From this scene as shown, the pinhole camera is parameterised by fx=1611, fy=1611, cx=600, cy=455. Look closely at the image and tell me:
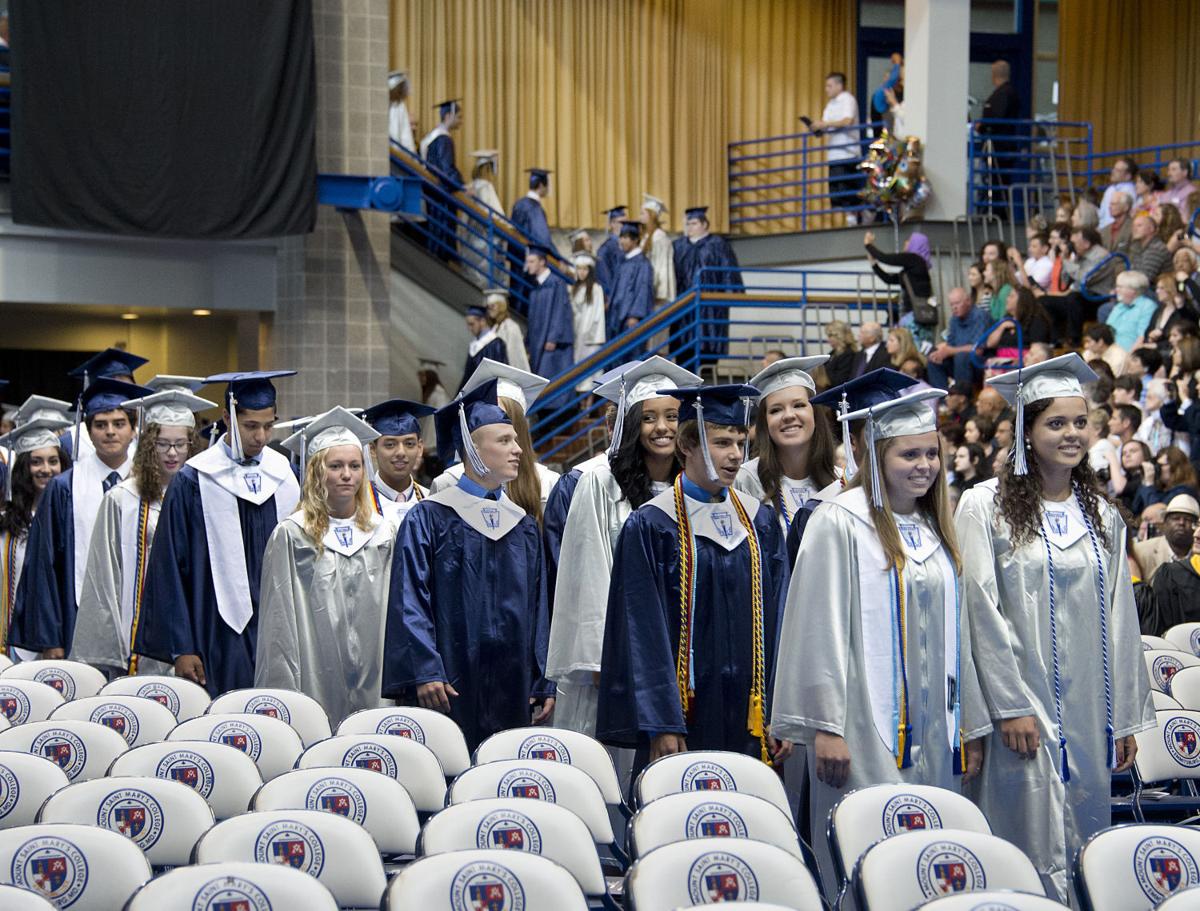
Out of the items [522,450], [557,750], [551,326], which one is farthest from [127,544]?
[551,326]

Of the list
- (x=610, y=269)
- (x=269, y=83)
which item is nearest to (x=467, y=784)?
(x=269, y=83)

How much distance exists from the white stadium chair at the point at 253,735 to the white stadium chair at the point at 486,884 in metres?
1.62

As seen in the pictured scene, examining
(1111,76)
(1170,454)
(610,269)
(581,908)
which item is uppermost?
(1111,76)

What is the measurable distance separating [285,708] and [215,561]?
1302 mm

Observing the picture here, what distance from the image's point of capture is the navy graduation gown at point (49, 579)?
7234 millimetres

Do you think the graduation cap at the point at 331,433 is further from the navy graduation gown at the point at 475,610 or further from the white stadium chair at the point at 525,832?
the white stadium chair at the point at 525,832

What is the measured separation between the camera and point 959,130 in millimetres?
16078

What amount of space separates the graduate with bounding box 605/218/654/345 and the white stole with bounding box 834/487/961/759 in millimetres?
10872

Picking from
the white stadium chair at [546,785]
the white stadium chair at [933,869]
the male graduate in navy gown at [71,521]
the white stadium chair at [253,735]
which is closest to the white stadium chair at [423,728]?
the white stadium chair at [253,735]

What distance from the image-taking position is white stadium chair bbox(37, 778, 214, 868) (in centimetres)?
405

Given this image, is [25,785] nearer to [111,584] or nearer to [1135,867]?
[111,584]

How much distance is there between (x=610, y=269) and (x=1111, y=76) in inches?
291

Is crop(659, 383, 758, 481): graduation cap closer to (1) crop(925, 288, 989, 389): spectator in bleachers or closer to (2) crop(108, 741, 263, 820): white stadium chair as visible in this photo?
(2) crop(108, 741, 263, 820): white stadium chair

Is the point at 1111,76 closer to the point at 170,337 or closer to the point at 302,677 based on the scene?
the point at 170,337
